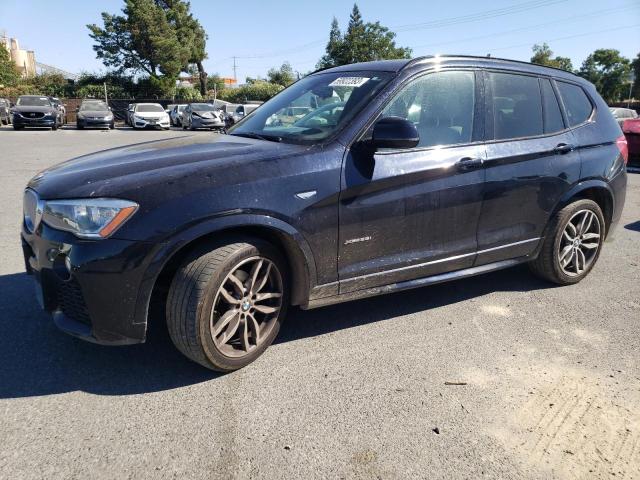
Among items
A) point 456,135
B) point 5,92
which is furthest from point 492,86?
point 5,92

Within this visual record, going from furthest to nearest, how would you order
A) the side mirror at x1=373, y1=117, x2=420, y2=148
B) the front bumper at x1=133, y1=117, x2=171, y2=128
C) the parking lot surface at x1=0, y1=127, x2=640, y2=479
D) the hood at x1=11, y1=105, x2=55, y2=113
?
the front bumper at x1=133, y1=117, x2=171, y2=128, the hood at x1=11, y1=105, x2=55, y2=113, the side mirror at x1=373, y1=117, x2=420, y2=148, the parking lot surface at x1=0, y1=127, x2=640, y2=479

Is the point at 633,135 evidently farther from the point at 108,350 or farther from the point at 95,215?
the point at 95,215

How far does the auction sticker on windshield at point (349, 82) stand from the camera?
3469 millimetres

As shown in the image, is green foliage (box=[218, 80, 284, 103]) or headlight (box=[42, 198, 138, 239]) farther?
green foliage (box=[218, 80, 284, 103])

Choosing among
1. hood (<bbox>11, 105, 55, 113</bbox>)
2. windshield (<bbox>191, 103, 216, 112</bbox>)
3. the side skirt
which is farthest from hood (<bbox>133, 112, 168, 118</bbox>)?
the side skirt

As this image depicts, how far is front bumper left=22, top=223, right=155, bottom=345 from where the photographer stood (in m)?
2.52

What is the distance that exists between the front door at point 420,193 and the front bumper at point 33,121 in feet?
78.1

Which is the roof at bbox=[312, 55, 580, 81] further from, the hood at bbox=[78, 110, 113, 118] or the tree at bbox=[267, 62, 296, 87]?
the tree at bbox=[267, 62, 296, 87]

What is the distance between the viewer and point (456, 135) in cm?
355

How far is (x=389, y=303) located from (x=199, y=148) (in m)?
1.85

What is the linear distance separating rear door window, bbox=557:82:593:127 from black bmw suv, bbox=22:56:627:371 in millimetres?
→ 15

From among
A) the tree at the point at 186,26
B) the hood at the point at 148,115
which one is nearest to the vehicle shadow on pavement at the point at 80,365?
the hood at the point at 148,115

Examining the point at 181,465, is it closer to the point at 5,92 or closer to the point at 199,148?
the point at 199,148

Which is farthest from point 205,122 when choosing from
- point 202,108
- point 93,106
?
point 93,106
